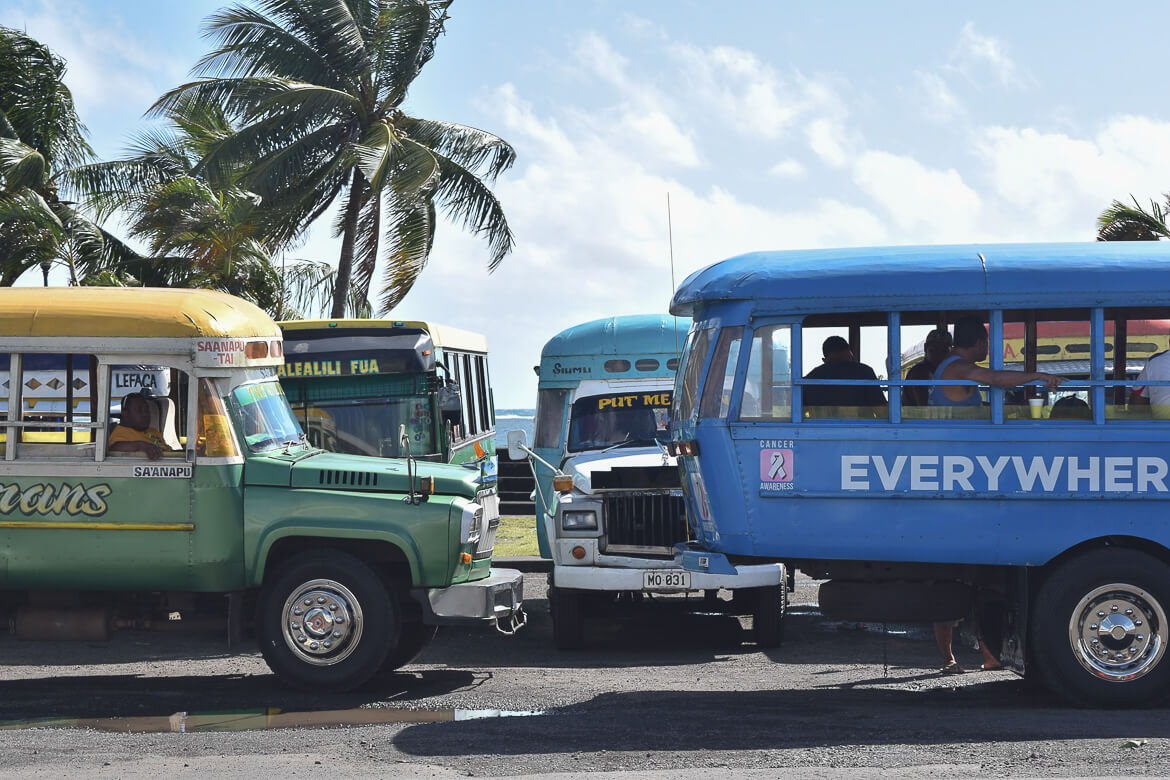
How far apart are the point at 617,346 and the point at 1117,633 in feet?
20.1

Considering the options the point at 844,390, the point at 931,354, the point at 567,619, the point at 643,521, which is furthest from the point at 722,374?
the point at 567,619

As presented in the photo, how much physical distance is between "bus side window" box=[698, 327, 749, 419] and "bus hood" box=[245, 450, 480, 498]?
6.24ft

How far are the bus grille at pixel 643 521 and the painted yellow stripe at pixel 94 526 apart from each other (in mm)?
3619

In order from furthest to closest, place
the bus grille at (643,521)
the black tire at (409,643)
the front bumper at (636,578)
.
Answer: the bus grille at (643,521), the front bumper at (636,578), the black tire at (409,643)

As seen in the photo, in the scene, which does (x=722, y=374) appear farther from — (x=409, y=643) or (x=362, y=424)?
(x=362, y=424)

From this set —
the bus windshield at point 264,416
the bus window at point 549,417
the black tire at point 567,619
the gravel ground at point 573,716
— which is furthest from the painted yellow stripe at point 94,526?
the bus window at point 549,417

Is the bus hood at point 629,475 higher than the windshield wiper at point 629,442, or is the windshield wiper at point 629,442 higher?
the windshield wiper at point 629,442

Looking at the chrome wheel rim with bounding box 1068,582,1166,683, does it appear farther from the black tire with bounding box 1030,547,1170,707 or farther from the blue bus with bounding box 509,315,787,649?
the blue bus with bounding box 509,315,787,649

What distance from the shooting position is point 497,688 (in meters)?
9.57

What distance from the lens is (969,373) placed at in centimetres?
867

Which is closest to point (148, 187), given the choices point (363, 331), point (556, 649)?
point (363, 331)

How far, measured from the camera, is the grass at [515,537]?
60.7 ft

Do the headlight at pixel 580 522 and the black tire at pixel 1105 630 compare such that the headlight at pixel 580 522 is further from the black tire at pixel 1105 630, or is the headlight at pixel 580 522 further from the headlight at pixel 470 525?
the black tire at pixel 1105 630

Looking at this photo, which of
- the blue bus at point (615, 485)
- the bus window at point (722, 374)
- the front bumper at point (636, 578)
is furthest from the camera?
the blue bus at point (615, 485)
